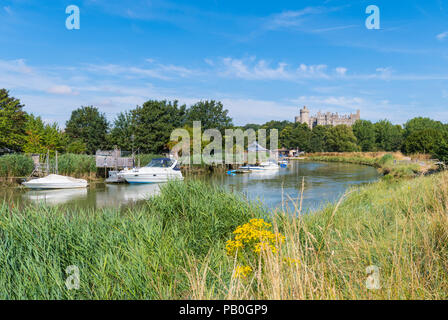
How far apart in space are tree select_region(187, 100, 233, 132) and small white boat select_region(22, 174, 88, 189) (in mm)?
25191

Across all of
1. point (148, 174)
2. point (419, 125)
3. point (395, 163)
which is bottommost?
point (148, 174)

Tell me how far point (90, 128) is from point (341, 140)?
186 feet

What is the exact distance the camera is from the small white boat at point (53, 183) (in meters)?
16.0

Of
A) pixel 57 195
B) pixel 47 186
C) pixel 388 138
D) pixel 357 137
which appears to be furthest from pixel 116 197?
pixel 357 137

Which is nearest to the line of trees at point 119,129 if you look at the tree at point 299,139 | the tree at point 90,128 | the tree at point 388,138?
the tree at point 90,128

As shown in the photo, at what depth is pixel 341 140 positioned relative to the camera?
73.6m

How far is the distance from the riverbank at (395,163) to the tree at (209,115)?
20127 mm

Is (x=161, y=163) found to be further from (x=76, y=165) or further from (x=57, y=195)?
(x=57, y=195)

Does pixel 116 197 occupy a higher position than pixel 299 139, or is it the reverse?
pixel 299 139

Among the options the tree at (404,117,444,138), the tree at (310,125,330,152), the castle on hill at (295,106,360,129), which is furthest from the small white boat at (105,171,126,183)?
the castle on hill at (295,106,360,129)

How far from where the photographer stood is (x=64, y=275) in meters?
3.32

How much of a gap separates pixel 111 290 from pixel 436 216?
398 cm

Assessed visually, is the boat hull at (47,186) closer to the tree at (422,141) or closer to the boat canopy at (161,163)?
the boat canopy at (161,163)
